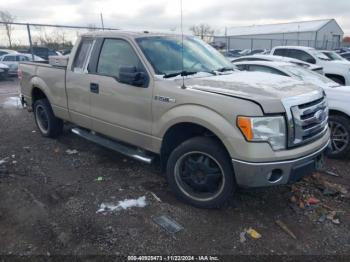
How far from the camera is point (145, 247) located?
302cm

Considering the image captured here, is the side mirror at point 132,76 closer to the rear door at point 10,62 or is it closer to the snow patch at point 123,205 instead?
the snow patch at point 123,205

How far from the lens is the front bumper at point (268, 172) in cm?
307

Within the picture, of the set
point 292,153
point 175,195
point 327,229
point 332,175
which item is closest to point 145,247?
point 175,195

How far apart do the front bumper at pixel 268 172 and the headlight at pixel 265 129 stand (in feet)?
0.63

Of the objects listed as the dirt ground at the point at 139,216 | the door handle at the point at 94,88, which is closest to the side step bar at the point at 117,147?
the dirt ground at the point at 139,216

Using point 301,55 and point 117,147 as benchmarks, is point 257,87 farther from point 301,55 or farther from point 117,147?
point 301,55

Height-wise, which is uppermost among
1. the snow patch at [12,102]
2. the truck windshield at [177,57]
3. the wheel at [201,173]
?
the truck windshield at [177,57]

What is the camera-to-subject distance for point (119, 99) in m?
4.18

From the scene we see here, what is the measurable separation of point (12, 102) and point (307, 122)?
369 inches

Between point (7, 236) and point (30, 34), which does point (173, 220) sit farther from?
point (30, 34)

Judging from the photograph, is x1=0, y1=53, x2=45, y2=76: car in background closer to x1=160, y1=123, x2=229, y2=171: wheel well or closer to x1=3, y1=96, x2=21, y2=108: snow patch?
x1=3, y1=96, x2=21, y2=108: snow patch

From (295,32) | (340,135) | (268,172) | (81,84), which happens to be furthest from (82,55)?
(295,32)

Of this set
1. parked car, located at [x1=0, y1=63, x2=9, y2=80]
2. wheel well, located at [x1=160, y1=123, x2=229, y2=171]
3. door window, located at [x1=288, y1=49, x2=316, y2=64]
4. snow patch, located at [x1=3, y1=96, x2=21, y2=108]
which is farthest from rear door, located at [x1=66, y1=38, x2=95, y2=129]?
parked car, located at [x1=0, y1=63, x2=9, y2=80]

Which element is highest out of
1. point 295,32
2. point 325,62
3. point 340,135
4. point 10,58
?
point 295,32
